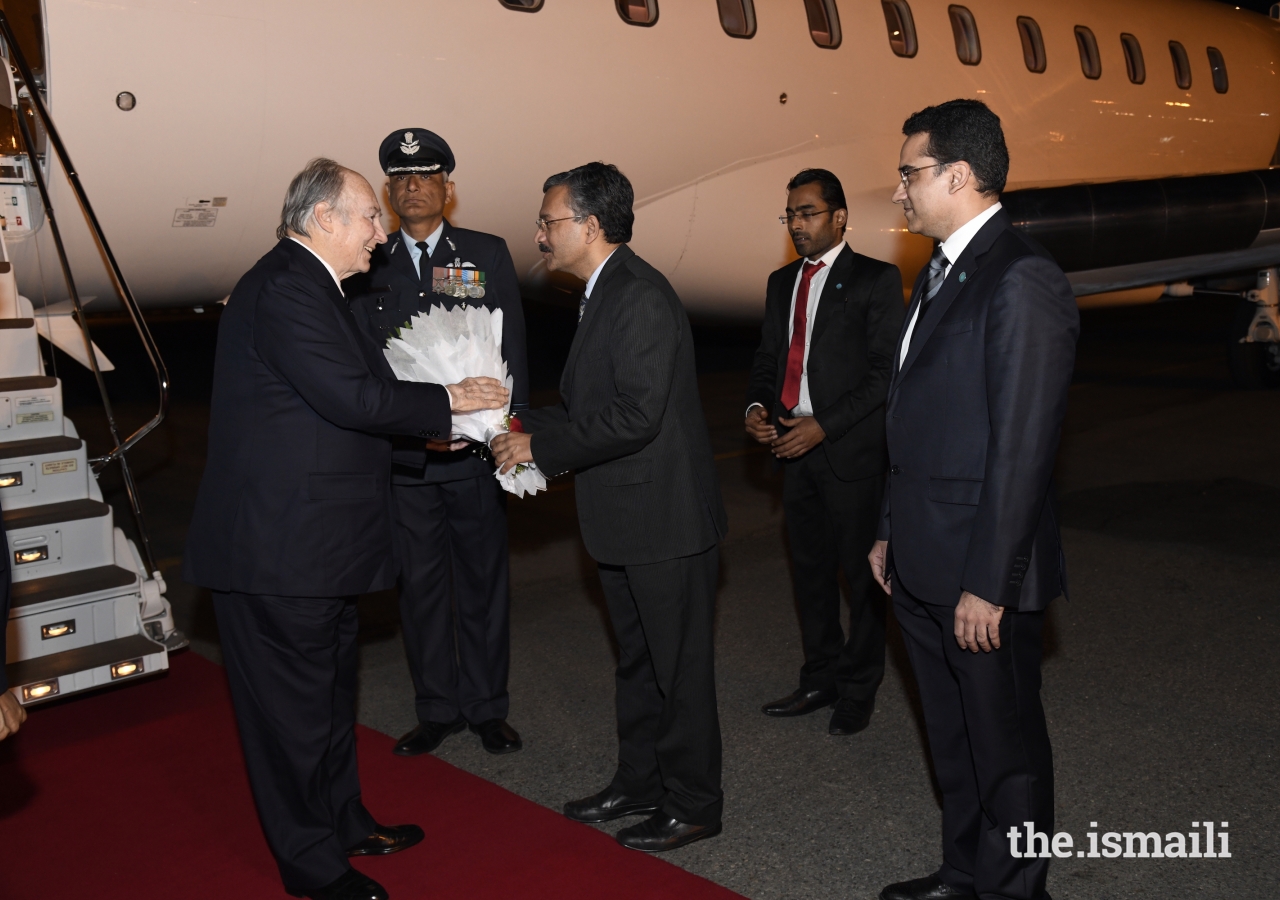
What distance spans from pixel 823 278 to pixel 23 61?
3053 mm

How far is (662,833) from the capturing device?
2908 millimetres

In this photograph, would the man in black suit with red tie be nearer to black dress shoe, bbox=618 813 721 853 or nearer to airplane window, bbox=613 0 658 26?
black dress shoe, bbox=618 813 721 853

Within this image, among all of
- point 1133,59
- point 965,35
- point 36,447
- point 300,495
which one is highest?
point 965,35

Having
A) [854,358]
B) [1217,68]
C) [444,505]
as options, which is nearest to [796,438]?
[854,358]

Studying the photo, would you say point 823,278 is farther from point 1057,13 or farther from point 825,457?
point 1057,13

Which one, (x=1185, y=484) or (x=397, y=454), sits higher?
(x=397, y=454)

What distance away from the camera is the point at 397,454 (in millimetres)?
3379

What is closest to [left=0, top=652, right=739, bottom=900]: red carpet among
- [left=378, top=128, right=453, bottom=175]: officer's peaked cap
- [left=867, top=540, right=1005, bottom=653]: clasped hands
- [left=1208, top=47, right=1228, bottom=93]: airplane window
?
[left=867, top=540, right=1005, bottom=653]: clasped hands

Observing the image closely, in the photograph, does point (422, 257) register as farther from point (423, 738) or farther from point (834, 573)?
point (834, 573)

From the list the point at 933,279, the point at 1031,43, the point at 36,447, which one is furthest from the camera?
the point at 1031,43

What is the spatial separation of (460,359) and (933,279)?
49.8 inches

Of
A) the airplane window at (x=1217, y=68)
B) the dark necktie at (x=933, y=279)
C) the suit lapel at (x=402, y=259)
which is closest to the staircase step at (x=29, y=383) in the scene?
the suit lapel at (x=402, y=259)

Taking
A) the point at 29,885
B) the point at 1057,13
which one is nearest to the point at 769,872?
the point at 29,885

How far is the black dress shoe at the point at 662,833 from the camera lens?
2893 mm
